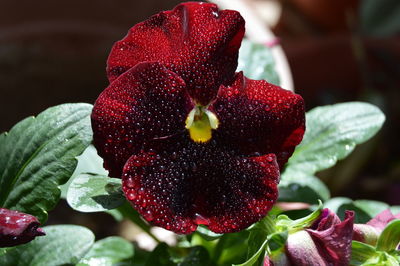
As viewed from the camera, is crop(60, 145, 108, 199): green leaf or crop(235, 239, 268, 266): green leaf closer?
crop(235, 239, 268, 266): green leaf

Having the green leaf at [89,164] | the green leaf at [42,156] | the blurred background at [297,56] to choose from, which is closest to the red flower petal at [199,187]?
the green leaf at [42,156]

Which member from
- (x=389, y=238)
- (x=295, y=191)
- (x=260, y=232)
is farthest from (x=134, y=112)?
(x=295, y=191)

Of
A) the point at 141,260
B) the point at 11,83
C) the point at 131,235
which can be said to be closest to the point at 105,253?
the point at 141,260

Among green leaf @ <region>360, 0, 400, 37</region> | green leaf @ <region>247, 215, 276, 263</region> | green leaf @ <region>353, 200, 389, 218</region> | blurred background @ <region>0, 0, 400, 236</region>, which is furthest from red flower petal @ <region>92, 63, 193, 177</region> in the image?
green leaf @ <region>360, 0, 400, 37</region>

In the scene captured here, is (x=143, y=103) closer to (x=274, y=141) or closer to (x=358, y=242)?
(x=274, y=141)

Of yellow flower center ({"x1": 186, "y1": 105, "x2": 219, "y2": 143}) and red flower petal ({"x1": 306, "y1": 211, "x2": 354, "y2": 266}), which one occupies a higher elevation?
yellow flower center ({"x1": 186, "y1": 105, "x2": 219, "y2": 143})

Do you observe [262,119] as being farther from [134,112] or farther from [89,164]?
[89,164]

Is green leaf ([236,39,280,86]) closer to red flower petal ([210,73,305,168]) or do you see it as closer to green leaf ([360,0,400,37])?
red flower petal ([210,73,305,168])

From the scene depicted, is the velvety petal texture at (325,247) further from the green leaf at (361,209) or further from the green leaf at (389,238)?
the green leaf at (361,209)
